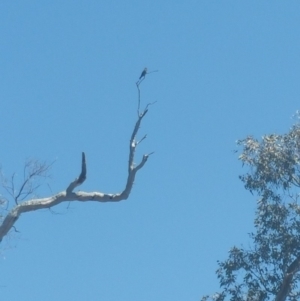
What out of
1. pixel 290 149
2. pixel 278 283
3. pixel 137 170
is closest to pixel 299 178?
pixel 290 149

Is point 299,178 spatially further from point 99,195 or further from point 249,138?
point 99,195

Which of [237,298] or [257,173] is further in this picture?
[257,173]

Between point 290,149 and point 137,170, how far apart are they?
9905 mm

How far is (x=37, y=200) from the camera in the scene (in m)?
13.4

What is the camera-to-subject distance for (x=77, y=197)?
1366cm

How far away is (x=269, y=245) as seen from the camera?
72.7ft

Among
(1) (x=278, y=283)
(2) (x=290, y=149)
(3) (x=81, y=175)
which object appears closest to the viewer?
(3) (x=81, y=175)

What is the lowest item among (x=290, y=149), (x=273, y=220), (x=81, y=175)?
(x=81, y=175)

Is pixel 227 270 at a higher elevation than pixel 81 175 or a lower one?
higher

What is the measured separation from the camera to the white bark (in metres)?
13.2

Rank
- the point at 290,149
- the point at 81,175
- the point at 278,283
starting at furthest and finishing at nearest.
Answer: the point at 290,149 → the point at 278,283 → the point at 81,175

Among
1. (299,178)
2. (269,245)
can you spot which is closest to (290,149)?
(299,178)

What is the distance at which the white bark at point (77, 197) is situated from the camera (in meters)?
13.2

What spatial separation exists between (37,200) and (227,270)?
383 inches
